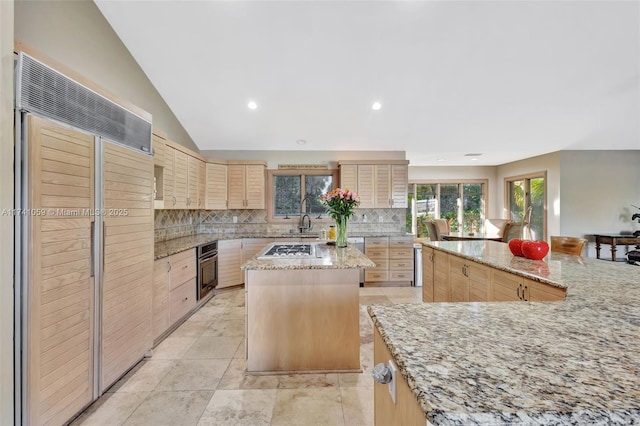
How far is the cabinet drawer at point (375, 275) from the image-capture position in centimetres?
458

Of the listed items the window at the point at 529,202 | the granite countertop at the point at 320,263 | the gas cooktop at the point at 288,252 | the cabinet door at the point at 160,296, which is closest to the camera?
the granite countertop at the point at 320,263

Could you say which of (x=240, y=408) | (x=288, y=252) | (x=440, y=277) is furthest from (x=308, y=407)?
(x=440, y=277)

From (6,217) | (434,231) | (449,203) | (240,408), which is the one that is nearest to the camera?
(6,217)

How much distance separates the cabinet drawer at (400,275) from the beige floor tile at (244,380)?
2939 mm

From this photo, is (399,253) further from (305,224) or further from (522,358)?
(522,358)

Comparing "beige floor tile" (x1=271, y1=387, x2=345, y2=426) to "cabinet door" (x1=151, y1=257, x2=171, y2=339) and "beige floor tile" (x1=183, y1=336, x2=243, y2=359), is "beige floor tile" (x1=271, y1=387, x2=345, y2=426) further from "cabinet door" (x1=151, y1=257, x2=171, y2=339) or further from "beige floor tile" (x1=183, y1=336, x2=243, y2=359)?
A: "cabinet door" (x1=151, y1=257, x2=171, y2=339)

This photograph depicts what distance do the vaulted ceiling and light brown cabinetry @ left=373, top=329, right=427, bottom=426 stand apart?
3001mm

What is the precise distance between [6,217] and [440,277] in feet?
10.9

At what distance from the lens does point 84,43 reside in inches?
98.5

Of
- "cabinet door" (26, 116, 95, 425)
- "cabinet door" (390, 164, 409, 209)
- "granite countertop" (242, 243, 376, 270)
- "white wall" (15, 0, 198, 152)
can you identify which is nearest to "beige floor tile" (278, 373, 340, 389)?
"granite countertop" (242, 243, 376, 270)

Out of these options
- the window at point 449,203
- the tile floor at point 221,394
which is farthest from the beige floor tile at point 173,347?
the window at point 449,203

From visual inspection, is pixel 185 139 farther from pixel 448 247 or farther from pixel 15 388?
pixel 448 247

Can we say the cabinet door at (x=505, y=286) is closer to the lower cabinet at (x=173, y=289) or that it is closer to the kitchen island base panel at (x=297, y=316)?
the kitchen island base panel at (x=297, y=316)

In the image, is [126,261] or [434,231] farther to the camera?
[434,231]
